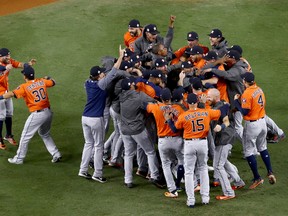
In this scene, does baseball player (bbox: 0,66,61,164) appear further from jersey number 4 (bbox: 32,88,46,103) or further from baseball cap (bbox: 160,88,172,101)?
baseball cap (bbox: 160,88,172,101)

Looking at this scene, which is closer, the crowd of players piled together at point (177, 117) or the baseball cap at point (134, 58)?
the crowd of players piled together at point (177, 117)

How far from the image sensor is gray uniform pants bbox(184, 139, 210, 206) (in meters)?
11.6

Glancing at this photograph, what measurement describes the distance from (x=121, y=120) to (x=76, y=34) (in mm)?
7129

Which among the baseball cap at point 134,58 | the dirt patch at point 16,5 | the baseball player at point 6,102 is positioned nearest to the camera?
the baseball cap at point 134,58

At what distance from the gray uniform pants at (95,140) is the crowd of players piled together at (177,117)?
0.06 feet

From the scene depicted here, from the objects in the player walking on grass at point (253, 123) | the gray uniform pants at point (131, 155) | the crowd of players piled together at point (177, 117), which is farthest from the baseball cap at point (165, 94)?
the player walking on grass at point (253, 123)

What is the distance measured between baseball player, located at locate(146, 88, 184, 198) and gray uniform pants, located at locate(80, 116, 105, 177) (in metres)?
1.24

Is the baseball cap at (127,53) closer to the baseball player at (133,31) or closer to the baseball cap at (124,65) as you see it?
the baseball cap at (124,65)

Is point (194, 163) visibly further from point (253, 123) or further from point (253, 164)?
point (253, 123)

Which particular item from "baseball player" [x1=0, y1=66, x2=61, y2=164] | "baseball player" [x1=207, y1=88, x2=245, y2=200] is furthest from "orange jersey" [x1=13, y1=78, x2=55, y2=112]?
"baseball player" [x1=207, y1=88, x2=245, y2=200]

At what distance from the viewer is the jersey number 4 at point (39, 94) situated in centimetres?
1358

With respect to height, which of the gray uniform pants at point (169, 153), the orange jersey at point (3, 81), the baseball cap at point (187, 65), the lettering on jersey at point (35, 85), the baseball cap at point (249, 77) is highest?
the baseball cap at point (187, 65)

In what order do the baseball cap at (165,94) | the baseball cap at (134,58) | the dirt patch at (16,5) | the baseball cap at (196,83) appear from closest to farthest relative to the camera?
the baseball cap at (165,94) → the baseball cap at (196,83) → the baseball cap at (134,58) → the dirt patch at (16,5)

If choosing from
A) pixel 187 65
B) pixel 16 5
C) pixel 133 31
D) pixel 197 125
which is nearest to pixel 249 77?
pixel 187 65
